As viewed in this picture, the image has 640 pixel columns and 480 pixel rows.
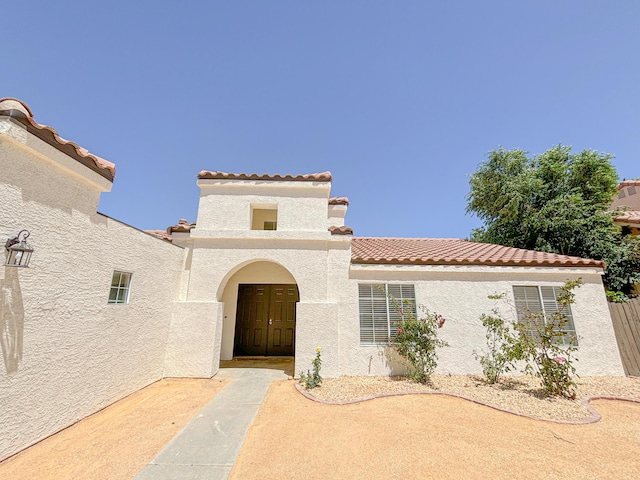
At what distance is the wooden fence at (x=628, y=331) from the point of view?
27.2 feet

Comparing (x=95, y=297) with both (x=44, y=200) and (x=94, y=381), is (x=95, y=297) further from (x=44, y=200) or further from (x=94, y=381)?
(x=44, y=200)

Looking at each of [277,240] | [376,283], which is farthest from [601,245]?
[277,240]

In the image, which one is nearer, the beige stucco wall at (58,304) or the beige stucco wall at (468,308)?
the beige stucco wall at (58,304)

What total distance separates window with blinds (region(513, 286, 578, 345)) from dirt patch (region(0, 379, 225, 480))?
1012 centimetres

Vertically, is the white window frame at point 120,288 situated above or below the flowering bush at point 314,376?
above

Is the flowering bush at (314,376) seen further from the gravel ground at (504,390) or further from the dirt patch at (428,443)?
the dirt patch at (428,443)

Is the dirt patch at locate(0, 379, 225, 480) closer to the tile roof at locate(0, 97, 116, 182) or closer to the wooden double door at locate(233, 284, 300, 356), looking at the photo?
the wooden double door at locate(233, 284, 300, 356)

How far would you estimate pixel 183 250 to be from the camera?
8953mm

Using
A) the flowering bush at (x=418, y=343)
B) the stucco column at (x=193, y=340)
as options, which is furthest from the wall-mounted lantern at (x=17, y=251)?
the flowering bush at (x=418, y=343)

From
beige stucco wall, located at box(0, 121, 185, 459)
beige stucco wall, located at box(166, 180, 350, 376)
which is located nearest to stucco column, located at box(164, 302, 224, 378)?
beige stucco wall, located at box(166, 180, 350, 376)

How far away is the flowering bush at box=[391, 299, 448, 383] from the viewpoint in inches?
306

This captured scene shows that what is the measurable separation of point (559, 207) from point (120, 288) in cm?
2268

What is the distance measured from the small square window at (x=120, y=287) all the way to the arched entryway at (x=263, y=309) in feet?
13.3

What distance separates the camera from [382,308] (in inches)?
339
